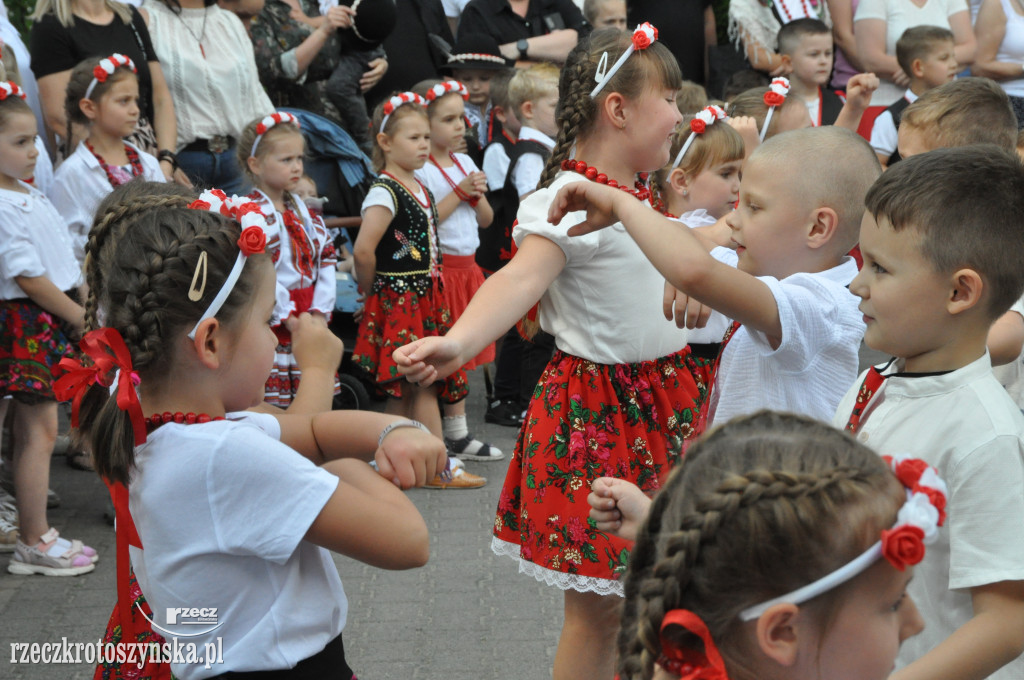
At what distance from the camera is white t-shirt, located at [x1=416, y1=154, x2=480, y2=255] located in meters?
6.61

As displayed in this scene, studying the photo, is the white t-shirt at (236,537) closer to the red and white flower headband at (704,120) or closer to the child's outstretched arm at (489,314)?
the child's outstretched arm at (489,314)

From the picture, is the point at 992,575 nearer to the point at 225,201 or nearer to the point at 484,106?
the point at 225,201

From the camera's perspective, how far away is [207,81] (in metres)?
6.32

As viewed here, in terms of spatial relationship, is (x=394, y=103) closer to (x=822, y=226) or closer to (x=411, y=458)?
(x=822, y=226)

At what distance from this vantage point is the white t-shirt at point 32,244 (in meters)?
4.49

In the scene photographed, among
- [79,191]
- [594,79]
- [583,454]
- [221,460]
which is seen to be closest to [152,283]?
[221,460]

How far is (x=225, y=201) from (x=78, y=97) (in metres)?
3.49

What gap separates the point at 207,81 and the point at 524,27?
2.92 metres

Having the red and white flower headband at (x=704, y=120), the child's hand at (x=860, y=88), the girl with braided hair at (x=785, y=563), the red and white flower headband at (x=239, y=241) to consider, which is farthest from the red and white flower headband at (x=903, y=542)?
the red and white flower headband at (x=704, y=120)

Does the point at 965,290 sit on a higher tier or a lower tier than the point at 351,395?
higher

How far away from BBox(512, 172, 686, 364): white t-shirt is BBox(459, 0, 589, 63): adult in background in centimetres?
525

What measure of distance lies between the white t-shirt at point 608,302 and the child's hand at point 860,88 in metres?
1.14

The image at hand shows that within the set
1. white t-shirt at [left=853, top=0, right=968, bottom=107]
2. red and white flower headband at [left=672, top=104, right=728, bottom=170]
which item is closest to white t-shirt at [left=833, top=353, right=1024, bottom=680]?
red and white flower headband at [left=672, top=104, right=728, bottom=170]

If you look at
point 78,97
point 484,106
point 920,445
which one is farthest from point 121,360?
point 484,106
